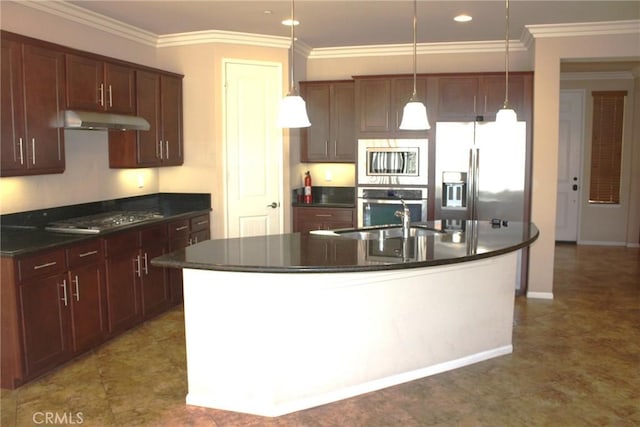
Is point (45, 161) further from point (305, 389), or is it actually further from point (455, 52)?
point (455, 52)

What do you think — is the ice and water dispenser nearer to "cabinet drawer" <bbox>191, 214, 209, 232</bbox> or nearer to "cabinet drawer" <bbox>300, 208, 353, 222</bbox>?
"cabinet drawer" <bbox>300, 208, 353, 222</bbox>

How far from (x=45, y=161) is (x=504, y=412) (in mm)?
3508

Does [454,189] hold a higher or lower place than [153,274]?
higher

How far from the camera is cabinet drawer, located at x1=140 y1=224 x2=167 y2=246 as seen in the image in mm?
4789

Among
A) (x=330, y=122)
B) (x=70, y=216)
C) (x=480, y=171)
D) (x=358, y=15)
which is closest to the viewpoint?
(x=70, y=216)

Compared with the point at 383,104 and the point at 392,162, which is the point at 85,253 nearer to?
the point at 392,162

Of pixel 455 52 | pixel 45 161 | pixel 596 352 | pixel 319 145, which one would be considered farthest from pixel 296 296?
pixel 455 52

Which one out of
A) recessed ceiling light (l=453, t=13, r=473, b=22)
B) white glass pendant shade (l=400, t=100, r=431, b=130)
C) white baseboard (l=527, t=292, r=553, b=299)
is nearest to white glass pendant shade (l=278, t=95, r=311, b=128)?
white glass pendant shade (l=400, t=100, r=431, b=130)

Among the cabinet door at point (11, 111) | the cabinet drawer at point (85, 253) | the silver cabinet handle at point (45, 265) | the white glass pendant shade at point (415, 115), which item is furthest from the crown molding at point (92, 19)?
the white glass pendant shade at point (415, 115)

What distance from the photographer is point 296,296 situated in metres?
3.26

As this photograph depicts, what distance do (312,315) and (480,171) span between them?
3147mm

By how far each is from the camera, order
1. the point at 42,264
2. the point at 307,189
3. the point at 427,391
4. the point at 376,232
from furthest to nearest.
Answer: the point at 307,189, the point at 376,232, the point at 42,264, the point at 427,391

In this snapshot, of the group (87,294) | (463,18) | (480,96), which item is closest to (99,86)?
(87,294)

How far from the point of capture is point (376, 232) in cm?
431
